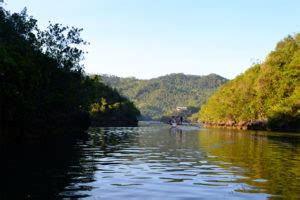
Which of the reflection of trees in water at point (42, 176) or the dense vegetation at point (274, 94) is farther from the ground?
the dense vegetation at point (274, 94)

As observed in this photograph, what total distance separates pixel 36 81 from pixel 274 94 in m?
96.4

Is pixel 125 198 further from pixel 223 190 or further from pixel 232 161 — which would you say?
pixel 232 161

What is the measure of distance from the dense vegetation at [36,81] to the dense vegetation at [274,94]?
184 ft

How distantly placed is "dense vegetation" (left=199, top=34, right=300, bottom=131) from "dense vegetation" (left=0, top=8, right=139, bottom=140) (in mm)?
56005

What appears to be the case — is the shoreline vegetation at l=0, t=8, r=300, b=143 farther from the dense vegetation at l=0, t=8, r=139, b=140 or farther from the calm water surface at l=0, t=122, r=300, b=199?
the calm water surface at l=0, t=122, r=300, b=199

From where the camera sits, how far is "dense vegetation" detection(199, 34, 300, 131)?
11194 centimetres

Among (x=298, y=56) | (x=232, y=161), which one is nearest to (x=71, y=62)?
(x=232, y=161)

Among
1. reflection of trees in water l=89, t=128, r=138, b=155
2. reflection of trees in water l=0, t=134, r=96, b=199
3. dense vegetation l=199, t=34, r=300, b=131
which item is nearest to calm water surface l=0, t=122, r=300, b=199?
reflection of trees in water l=0, t=134, r=96, b=199

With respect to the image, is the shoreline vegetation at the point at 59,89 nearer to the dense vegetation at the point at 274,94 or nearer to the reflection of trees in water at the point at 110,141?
the dense vegetation at the point at 274,94

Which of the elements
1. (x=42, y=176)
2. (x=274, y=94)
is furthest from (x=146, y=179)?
(x=274, y=94)

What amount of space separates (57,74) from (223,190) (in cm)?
5857

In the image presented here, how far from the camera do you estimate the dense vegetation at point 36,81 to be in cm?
4275

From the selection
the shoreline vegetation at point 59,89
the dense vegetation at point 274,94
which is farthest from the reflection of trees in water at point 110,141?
the dense vegetation at point 274,94

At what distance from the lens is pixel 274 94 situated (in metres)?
128
